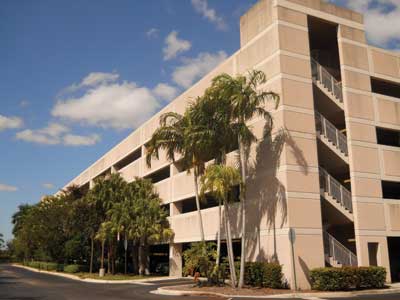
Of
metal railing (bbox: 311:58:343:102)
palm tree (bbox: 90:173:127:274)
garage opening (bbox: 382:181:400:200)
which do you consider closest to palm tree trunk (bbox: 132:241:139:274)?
palm tree (bbox: 90:173:127:274)

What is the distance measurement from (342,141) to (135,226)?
19.6 meters

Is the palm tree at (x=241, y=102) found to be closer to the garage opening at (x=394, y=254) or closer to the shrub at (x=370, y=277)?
the shrub at (x=370, y=277)

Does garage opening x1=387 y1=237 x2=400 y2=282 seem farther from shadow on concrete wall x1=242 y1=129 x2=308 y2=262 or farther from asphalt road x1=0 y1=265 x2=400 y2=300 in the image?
asphalt road x1=0 y1=265 x2=400 y2=300

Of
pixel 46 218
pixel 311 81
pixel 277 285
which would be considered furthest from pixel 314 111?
pixel 46 218

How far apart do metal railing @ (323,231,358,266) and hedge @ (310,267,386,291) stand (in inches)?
94.7

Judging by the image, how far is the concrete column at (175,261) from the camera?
124 ft

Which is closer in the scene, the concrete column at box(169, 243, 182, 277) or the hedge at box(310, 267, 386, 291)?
the hedge at box(310, 267, 386, 291)

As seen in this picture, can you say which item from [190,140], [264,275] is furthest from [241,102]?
[264,275]

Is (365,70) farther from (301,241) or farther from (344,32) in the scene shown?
(301,241)

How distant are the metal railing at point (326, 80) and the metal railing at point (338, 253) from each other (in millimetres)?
9205

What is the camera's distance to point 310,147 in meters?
26.3

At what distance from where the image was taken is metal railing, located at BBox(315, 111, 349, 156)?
90.4 ft

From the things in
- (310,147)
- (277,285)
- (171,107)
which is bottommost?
(277,285)

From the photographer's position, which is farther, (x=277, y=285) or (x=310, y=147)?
(x=310, y=147)
